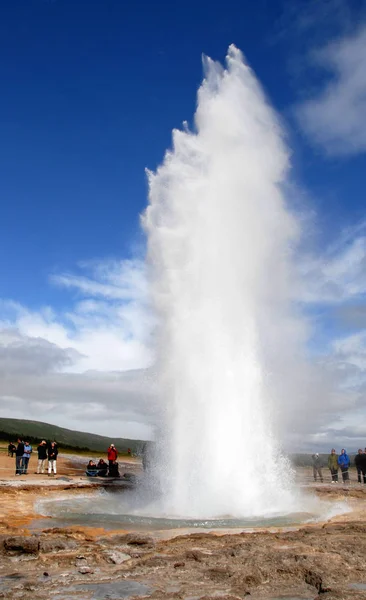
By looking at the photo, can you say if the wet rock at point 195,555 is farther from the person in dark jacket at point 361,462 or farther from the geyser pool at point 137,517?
the person in dark jacket at point 361,462

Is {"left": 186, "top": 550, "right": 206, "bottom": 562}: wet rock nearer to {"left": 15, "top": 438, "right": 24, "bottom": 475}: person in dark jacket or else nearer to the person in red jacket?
the person in red jacket

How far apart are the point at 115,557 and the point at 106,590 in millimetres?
1518

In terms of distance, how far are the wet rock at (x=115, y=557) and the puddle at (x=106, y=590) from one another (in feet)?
3.29

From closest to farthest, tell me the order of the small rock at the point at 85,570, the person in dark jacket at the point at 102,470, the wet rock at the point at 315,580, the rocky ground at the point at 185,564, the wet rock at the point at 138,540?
1. the rocky ground at the point at 185,564
2. the wet rock at the point at 315,580
3. the small rock at the point at 85,570
4. the wet rock at the point at 138,540
5. the person in dark jacket at the point at 102,470

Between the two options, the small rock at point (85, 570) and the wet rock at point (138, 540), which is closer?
the small rock at point (85, 570)

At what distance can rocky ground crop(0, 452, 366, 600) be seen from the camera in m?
5.94

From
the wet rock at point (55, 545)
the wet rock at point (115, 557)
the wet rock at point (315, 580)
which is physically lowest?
the wet rock at point (315, 580)

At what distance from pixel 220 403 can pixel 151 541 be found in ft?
25.9

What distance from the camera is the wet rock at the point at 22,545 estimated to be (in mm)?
7711

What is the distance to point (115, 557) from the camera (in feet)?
24.5

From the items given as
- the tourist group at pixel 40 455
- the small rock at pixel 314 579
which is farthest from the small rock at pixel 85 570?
the tourist group at pixel 40 455

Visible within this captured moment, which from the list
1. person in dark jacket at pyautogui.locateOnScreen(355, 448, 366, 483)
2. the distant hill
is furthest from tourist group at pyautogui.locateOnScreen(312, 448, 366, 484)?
the distant hill

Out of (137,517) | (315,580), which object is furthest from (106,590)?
(137,517)

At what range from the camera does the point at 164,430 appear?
16.4 metres
